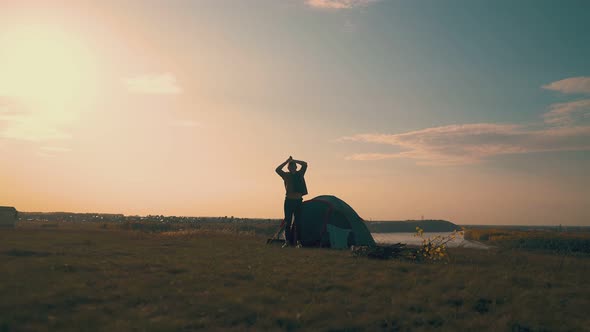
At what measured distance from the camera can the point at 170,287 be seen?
8.88 metres

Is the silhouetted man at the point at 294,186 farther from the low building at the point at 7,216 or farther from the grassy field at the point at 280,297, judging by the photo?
the low building at the point at 7,216

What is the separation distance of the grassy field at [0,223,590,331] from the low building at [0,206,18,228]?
133 feet

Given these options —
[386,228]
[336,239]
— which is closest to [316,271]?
[336,239]

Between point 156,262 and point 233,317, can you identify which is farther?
point 156,262

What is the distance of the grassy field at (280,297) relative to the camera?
21.2 ft

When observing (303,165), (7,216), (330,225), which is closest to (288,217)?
(330,225)

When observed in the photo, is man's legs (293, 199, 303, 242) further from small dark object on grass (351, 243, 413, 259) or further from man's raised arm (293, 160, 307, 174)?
small dark object on grass (351, 243, 413, 259)

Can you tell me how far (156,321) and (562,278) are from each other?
10.4 metres

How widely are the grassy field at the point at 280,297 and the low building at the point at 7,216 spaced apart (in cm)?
4052

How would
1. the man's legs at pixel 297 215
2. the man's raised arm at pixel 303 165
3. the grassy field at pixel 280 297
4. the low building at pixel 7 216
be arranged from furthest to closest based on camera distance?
1. the low building at pixel 7 216
2. the man's legs at pixel 297 215
3. the man's raised arm at pixel 303 165
4. the grassy field at pixel 280 297

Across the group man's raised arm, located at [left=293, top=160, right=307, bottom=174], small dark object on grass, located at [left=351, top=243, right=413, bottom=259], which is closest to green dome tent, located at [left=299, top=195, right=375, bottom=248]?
man's raised arm, located at [left=293, top=160, right=307, bottom=174]

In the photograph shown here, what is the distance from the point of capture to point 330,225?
69.2 feet

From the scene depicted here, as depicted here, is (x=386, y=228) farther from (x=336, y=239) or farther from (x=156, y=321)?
(x=156, y=321)

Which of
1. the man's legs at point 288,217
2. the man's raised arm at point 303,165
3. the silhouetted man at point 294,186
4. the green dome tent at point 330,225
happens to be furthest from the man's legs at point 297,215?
the man's raised arm at point 303,165
